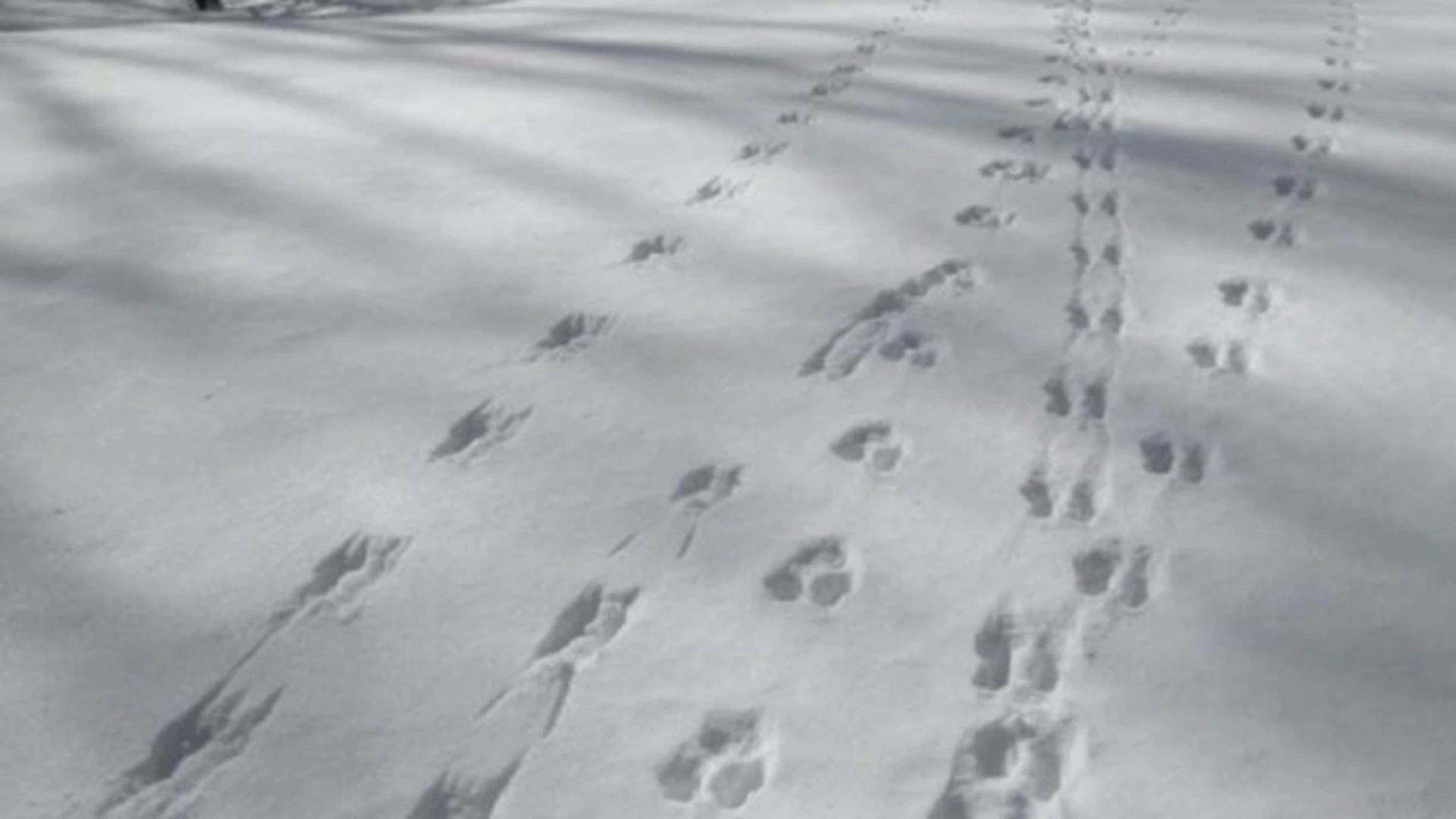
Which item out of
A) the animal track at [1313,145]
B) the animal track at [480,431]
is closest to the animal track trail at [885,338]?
the animal track at [480,431]

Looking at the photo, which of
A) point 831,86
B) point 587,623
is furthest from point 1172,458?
point 831,86

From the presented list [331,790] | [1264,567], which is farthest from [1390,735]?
[331,790]

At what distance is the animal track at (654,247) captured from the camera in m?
3.71

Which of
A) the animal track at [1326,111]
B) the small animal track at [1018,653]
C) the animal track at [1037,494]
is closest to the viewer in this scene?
the small animal track at [1018,653]

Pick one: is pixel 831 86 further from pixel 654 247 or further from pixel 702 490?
pixel 702 490

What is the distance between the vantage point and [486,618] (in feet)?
7.59

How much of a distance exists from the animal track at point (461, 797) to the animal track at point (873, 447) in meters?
1.01

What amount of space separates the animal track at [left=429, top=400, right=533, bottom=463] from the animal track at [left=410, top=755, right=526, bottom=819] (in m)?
0.90

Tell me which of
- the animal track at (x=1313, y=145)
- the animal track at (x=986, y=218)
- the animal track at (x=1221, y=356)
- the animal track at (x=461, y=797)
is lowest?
the animal track at (x=461, y=797)

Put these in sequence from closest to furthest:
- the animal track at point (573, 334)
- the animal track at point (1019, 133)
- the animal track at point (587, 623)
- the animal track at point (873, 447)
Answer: the animal track at point (587, 623), the animal track at point (873, 447), the animal track at point (573, 334), the animal track at point (1019, 133)

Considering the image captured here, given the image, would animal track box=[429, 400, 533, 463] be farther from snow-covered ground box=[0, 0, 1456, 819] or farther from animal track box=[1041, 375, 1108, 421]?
animal track box=[1041, 375, 1108, 421]

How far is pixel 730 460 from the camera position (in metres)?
2.78

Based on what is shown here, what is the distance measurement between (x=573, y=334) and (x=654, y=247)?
→ 558 millimetres

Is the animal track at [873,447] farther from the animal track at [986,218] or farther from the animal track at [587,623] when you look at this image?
the animal track at [986,218]
